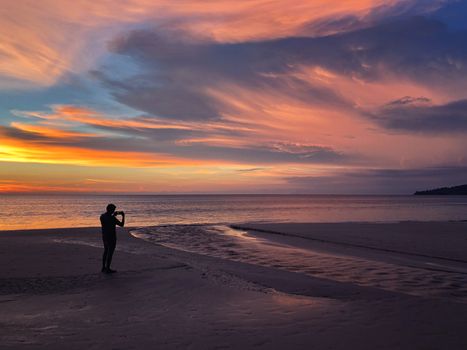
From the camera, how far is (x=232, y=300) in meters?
10.6

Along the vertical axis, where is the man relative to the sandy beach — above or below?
above

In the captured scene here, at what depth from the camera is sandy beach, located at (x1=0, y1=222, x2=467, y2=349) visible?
24.8 ft

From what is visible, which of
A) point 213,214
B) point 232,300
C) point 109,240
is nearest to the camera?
point 232,300

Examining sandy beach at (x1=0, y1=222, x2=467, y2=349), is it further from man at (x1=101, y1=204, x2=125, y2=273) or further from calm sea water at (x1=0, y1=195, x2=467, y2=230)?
calm sea water at (x1=0, y1=195, x2=467, y2=230)

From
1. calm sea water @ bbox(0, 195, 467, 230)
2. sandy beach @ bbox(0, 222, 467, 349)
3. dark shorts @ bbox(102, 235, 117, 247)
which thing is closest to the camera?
sandy beach @ bbox(0, 222, 467, 349)

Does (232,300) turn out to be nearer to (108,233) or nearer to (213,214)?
(108,233)

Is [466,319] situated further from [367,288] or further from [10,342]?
[10,342]

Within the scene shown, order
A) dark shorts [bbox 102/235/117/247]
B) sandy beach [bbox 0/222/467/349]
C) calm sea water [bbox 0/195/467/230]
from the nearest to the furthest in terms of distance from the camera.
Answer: sandy beach [bbox 0/222/467/349]
dark shorts [bbox 102/235/117/247]
calm sea water [bbox 0/195/467/230]

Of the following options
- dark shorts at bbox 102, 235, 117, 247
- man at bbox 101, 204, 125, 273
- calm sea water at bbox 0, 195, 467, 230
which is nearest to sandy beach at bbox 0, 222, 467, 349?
man at bbox 101, 204, 125, 273

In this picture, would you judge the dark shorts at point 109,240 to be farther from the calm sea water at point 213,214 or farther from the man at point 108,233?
the calm sea water at point 213,214

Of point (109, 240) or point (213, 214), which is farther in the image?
point (213, 214)

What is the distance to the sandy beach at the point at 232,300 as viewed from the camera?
7.57 m

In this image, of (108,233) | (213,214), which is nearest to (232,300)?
(108,233)

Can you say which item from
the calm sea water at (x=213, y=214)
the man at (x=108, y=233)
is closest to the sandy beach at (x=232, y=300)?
the man at (x=108, y=233)
